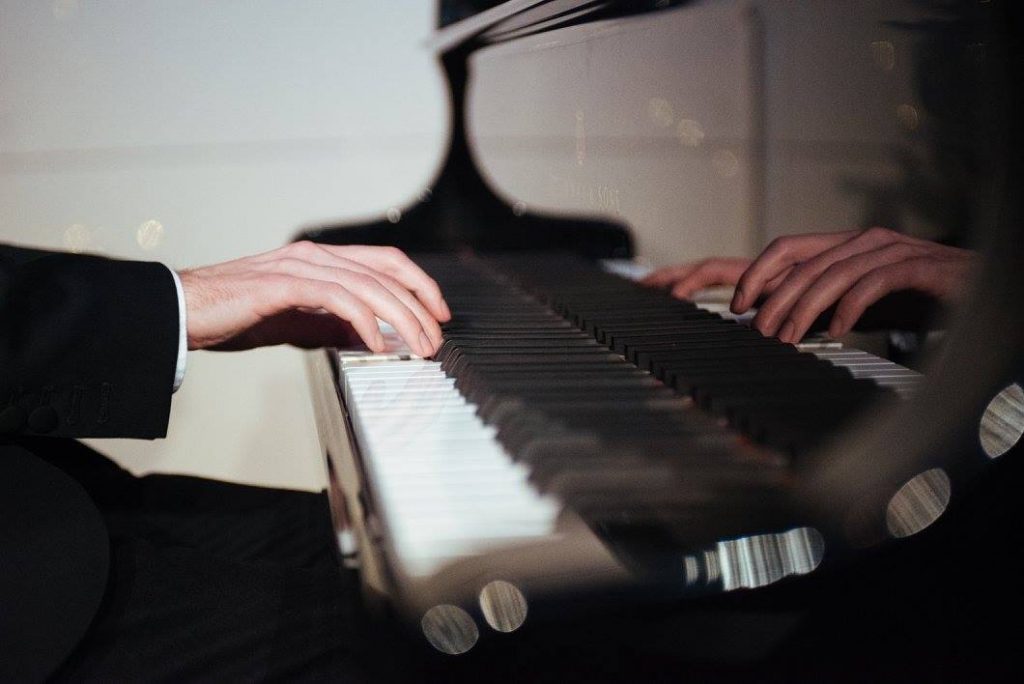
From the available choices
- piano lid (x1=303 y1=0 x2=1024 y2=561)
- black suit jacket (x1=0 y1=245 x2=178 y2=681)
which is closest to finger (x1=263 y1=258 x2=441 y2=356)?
black suit jacket (x1=0 y1=245 x2=178 y2=681)

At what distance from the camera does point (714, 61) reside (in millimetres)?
981

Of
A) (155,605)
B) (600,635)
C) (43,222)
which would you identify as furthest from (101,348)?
(43,222)

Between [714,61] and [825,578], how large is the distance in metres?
0.67

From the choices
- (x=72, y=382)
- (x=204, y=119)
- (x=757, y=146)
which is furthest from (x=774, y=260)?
(x=204, y=119)

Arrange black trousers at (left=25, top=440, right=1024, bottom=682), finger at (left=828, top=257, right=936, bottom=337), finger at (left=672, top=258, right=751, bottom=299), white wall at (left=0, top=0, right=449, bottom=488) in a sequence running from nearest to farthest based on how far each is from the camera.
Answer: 1. black trousers at (left=25, top=440, right=1024, bottom=682)
2. finger at (left=828, top=257, right=936, bottom=337)
3. finger at (left=672, top=258, right=751, bottom=299)
4. white wall at (left=0, top=0, right=449, bottom=488)

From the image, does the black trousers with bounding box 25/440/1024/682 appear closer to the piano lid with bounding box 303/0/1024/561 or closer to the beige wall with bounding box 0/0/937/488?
the piano lid with bounding box 303/0/1024/561

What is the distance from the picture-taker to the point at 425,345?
32.0 inches

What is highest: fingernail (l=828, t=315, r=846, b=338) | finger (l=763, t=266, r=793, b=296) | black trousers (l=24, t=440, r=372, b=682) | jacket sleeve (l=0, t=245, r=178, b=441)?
finger (l=763, t=266, r=793, b=296)

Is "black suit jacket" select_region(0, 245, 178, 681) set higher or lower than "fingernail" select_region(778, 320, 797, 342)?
lower

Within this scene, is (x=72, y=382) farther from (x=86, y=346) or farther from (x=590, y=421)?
(x=590, y=421)

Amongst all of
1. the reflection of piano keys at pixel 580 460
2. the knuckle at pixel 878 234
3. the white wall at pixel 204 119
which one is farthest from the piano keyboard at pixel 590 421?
the white wall at pixel 204 119

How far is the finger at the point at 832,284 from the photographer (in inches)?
27.6

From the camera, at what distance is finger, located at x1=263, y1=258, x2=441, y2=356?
0.79m

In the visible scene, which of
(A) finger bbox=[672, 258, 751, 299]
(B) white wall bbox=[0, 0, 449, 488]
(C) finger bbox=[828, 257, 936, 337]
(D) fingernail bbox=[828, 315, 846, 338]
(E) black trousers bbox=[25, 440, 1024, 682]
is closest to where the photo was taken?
(E) black trousers bbox=[25, 440, 1024, 682]
